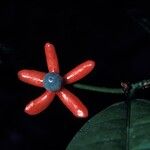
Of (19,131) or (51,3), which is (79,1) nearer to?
(51,3)

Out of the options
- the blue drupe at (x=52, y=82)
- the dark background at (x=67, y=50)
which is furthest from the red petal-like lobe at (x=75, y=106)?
the dark background at (x=67, y=50)

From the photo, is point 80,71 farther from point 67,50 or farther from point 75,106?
point 67,50

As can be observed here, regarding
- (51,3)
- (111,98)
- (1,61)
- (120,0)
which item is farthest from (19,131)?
(1,61)

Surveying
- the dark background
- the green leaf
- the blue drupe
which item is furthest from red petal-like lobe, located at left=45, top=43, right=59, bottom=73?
the dark background

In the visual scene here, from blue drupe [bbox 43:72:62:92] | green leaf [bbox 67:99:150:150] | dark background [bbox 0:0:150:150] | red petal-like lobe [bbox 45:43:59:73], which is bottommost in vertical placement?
green leaf [bbox 67:99:150:150]

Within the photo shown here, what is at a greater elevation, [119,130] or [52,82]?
[52,82]

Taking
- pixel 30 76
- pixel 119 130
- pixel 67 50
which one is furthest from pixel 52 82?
pixel 67 50

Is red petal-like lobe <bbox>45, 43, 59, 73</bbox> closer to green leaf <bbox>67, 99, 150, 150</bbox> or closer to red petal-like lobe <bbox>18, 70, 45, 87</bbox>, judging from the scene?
red petal-like lobe <bbox>18, 70, 45, 87</bbox>
